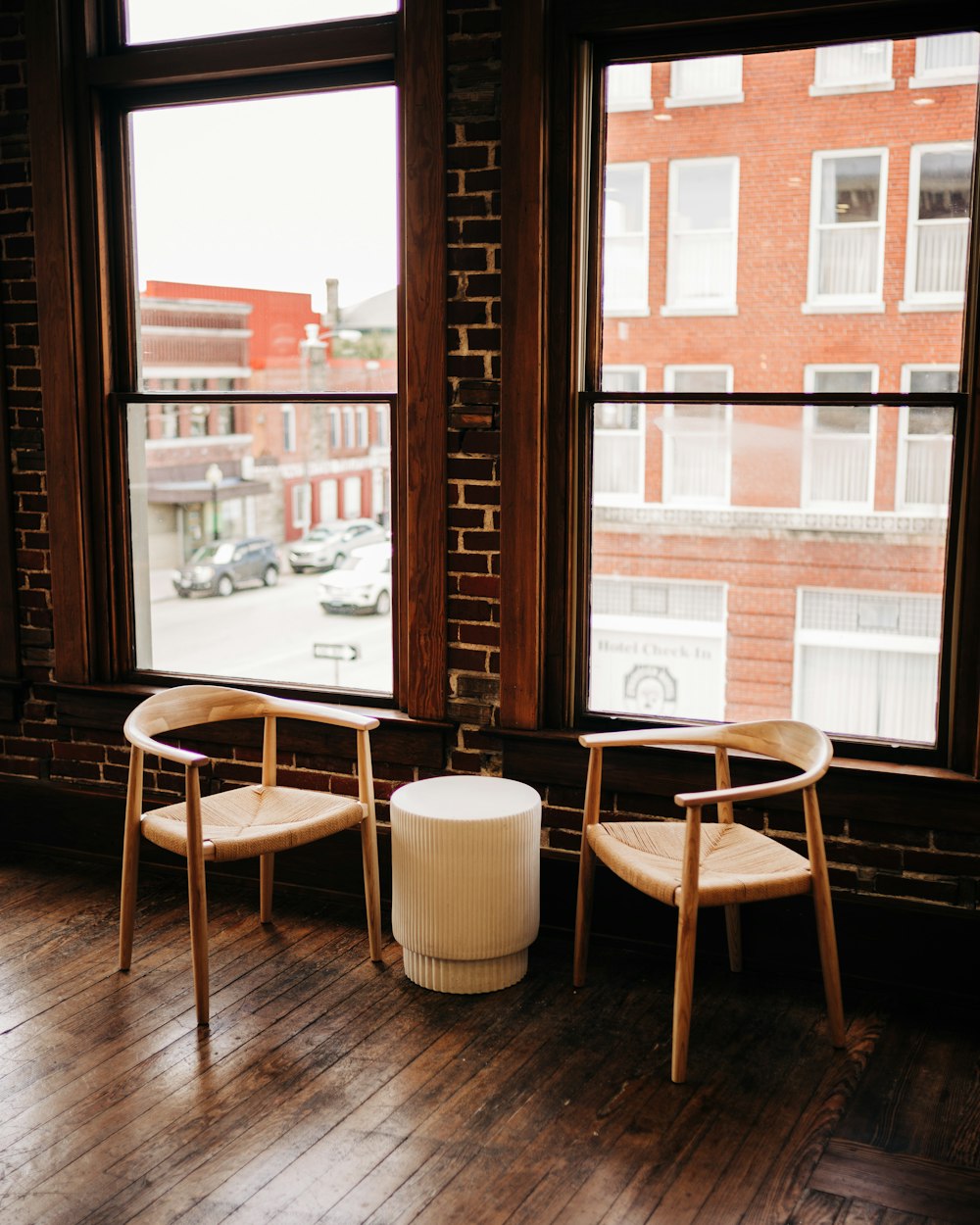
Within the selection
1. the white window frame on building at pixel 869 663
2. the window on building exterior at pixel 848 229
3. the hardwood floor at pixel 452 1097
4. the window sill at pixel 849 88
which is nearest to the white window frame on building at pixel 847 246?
the window on building exterior at pixel 848 229

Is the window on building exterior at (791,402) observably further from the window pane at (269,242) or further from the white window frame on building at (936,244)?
the window pane at (269,242)

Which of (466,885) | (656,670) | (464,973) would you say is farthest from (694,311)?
(464,973)

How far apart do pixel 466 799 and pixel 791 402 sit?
1.42 m

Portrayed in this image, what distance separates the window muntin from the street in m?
1.86

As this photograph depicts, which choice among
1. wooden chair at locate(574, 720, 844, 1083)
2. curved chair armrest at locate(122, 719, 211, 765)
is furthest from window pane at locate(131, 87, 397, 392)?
wooden chair at locate(574, 720, 844, 1083)

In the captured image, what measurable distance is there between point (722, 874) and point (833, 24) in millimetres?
2236

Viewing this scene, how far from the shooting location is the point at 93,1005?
333 cm

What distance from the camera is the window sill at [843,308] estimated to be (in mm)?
3301

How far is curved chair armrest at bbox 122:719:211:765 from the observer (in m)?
3.19

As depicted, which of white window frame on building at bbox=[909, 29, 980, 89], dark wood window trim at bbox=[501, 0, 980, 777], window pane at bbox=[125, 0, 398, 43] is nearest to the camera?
white window frame on building at bbox=[909, 29, 980, 89]

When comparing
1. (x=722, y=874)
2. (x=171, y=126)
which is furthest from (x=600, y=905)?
(x=171, y=126)

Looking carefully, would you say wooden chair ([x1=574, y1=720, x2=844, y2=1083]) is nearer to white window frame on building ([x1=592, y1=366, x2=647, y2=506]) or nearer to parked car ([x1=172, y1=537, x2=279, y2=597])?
white window frame on building ([x1=592, y1=366, x2=647, y2=506])

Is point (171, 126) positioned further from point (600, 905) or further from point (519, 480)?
point (600, 905)

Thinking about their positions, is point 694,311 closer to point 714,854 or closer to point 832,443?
point 832,443
